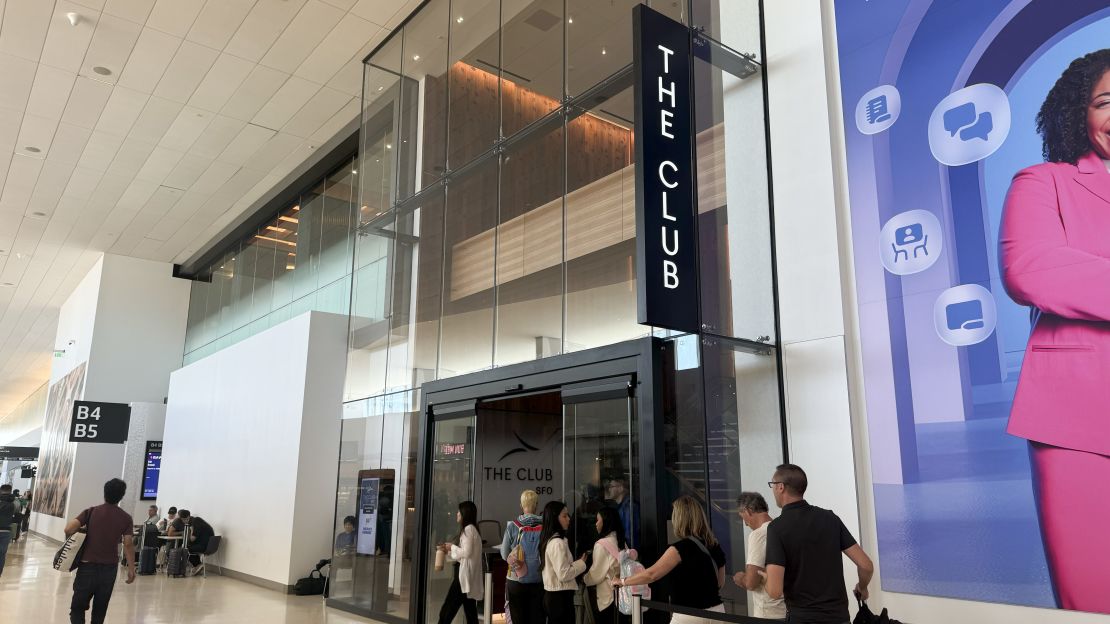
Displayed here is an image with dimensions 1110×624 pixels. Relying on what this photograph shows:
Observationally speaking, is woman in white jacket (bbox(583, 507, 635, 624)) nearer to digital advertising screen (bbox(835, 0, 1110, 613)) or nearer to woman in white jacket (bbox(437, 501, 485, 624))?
woman in white jacket (bbox(437, 501, 485, 624))

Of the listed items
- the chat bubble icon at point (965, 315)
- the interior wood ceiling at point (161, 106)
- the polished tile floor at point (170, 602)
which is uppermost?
the interior wood ceiling at point (161, 106)

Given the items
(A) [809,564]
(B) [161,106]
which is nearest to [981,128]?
(A) [809,564]

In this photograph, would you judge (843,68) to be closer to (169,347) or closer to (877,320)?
(877,320)

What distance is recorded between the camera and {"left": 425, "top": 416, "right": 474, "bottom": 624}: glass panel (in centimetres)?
802

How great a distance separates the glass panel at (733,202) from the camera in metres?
5.87

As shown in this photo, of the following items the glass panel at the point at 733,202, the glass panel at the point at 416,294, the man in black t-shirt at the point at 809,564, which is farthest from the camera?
the glass panel at the point at 416,294

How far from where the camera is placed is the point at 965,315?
473 cm

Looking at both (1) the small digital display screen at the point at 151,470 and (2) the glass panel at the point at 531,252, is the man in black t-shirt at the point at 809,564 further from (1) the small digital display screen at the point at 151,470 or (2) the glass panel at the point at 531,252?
(1) the small digital display screen at the point at 151,470

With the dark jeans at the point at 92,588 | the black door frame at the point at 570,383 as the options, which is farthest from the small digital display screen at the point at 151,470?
the dark jeans at the point at 92,588

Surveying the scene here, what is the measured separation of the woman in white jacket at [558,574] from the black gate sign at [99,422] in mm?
15071

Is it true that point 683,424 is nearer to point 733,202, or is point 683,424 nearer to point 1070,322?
point 733,202

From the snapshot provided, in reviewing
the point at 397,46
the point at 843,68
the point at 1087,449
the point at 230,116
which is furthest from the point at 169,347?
the point at 1087,449

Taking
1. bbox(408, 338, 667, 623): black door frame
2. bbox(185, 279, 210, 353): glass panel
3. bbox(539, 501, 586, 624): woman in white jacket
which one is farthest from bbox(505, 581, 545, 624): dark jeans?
bbox(185, 279, 210, 353): glass panel

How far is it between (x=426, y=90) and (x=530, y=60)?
250 cm
